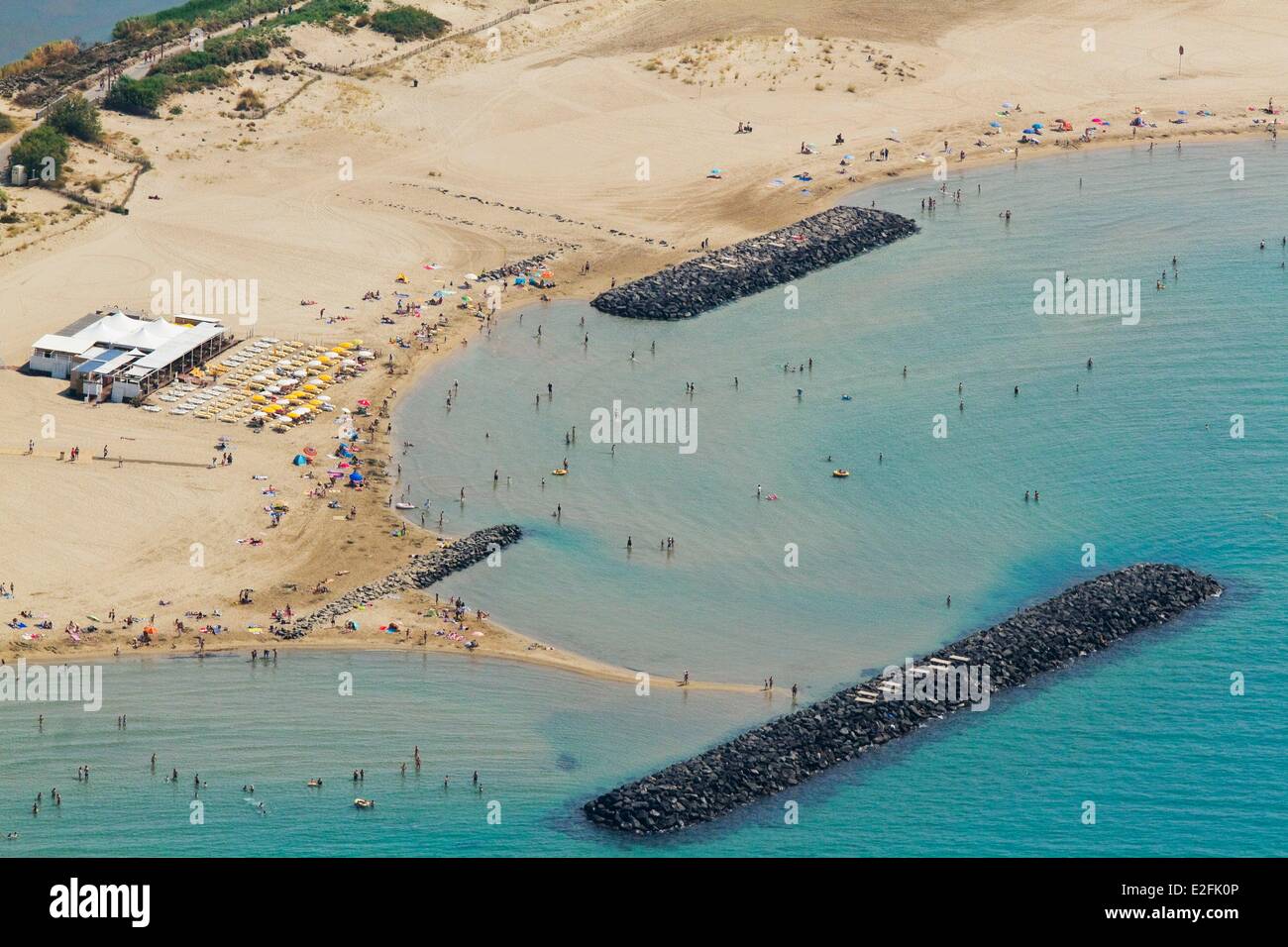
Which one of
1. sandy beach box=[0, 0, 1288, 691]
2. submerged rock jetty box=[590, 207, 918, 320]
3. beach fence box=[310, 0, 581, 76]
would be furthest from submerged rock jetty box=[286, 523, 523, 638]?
beach fence box=[310, 0, 581, 76]

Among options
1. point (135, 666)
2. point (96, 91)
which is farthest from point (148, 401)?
point (96, 91)

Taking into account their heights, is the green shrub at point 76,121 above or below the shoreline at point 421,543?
above

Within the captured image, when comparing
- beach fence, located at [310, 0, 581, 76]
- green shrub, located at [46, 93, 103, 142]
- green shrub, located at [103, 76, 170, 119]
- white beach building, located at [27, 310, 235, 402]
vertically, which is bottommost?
white beach building, located at [27, 310, 235, 402]

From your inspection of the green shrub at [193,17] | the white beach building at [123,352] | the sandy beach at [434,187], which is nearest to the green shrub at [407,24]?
the sandy beach at [434,187]

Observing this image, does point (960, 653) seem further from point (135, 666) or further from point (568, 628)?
point (135, 666)

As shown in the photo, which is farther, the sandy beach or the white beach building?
the white beach building

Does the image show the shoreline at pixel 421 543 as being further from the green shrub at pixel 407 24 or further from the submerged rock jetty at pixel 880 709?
the green shrub at pixel 407 24

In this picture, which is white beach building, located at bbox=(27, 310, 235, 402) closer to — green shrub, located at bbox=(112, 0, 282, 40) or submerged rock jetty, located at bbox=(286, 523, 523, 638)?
submerged rock jetty, located at bbox=(286, 523, 523, 638)
